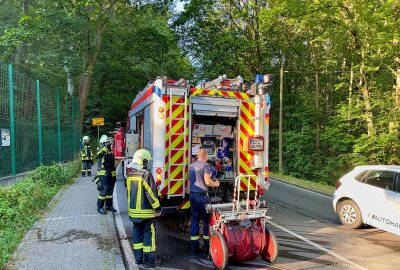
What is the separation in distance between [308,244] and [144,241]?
3.16 metres

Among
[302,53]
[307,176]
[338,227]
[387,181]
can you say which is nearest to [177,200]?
[338,227]

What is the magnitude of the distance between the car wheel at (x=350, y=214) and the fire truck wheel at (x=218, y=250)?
3.93m

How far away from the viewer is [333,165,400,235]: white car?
23.9 ft

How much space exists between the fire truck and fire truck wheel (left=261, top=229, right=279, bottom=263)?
1.59 m

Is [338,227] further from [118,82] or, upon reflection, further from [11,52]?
[118,82]

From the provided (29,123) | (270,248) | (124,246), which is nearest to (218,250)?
(270,248)

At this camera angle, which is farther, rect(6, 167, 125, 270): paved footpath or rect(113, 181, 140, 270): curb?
rect(113, 181, 140, 270): curb

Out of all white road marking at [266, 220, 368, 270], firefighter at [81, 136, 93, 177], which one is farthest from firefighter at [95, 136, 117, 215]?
firefighter at [81, 136, 93, 177]

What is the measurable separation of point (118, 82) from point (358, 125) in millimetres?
21530

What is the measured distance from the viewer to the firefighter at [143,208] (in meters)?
5.76

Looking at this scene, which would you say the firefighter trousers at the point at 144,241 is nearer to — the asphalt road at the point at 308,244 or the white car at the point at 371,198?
the asphalt road at the point at 308,244

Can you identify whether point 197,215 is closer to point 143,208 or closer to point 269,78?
point 143,208

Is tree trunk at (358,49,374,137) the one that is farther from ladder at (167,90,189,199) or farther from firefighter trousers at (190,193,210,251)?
firefighter trousers at (190,193,210,251)

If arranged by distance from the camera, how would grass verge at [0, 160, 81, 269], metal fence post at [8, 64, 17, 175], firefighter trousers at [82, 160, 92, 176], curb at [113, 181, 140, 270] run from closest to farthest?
curb at [113, 181, 140, 270], grass verge at [0, 160, 81, 269], metal fence post at [8, 64, 17, 175], firefighter trousers at [82, 160, 92, 176]
